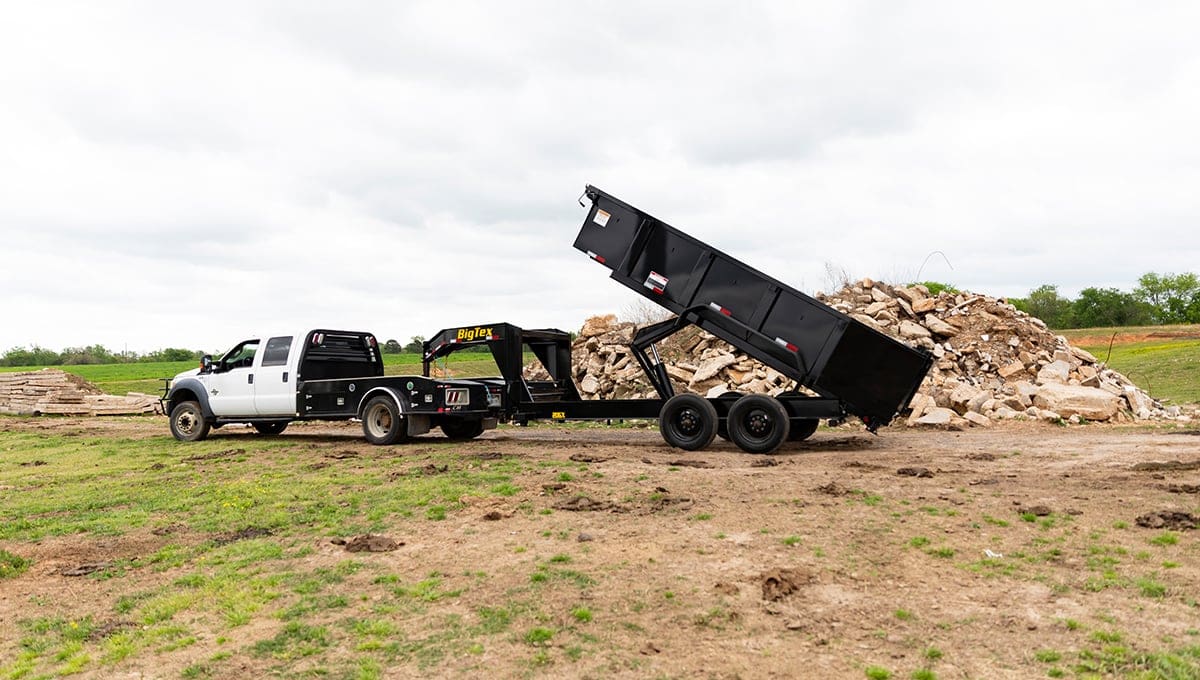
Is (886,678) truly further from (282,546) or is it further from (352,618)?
(282,546)

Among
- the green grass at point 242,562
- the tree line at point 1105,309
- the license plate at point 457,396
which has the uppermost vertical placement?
the tree line at point 1105,309

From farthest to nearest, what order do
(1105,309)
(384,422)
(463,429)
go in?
(1105,309)
(463,429)
(384,422)

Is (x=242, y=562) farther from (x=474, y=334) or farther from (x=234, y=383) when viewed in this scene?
(x=234, y=383)

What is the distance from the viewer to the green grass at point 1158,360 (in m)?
26.2

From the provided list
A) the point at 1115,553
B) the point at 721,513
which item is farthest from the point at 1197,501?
the point at 721,513

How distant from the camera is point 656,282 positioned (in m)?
13.7

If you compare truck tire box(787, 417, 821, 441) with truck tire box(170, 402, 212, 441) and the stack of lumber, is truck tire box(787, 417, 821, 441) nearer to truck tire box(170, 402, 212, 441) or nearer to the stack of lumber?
truck tire box(170, 402, 212, 441)

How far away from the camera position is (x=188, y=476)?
1153cm

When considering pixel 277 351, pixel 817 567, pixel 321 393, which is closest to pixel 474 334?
pixel 321 393

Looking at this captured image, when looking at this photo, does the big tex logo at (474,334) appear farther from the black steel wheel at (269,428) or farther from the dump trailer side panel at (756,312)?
the black steel wheel at (269,428)

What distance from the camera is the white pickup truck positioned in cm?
1473

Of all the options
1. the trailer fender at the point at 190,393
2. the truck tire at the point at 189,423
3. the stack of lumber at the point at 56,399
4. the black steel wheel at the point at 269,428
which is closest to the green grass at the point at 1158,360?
the black steel wheel at the point at 269,428

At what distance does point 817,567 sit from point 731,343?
763cm

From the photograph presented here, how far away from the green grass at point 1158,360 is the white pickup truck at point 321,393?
655 inches
